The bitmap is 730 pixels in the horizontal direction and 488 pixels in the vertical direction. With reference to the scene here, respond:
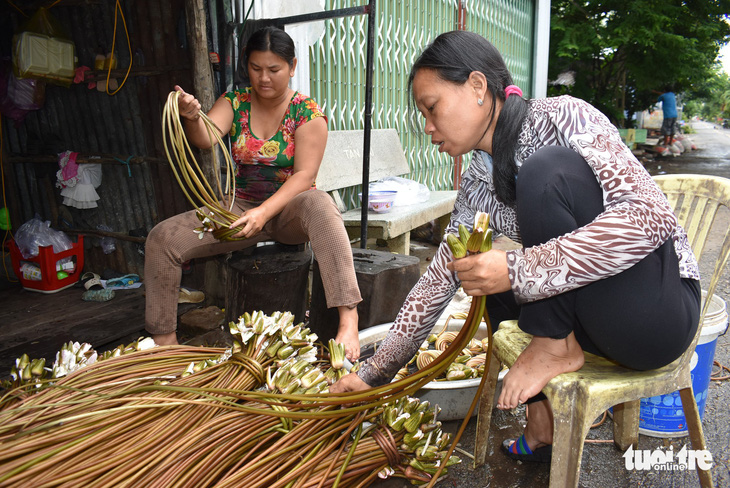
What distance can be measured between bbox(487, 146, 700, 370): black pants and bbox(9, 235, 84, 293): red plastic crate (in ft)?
11.4

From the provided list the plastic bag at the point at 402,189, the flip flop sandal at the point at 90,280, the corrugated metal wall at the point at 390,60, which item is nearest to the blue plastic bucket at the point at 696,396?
the corrugated metal wall at the point at 390,60

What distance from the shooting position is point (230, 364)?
5.13ft

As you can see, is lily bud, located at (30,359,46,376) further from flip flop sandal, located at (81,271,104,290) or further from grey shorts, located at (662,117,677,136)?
grey shorts, located at (662,117,677,136)

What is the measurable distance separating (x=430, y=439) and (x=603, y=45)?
11564 mm

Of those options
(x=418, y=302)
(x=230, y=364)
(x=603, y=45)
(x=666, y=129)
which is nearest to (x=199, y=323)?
(x=230, y=364)

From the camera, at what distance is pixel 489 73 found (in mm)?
1429

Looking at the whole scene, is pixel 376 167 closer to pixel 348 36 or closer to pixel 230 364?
pixel 348 36

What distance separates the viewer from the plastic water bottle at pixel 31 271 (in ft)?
12.0

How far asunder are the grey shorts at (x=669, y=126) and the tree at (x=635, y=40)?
116 cm

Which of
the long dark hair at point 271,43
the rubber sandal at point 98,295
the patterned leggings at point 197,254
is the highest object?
the long dark hair at point 271,43

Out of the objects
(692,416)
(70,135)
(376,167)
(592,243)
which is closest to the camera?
(592,243)

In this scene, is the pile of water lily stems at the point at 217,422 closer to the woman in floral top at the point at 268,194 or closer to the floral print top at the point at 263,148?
the woman in floral top at the point at 268,194

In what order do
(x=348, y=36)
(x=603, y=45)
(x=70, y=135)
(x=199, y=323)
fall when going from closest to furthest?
(x=199, y=323), (x=70, y=135), (x=348, y=36), (x=603, y=45)

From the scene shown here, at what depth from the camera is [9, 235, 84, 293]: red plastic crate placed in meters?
3.63
